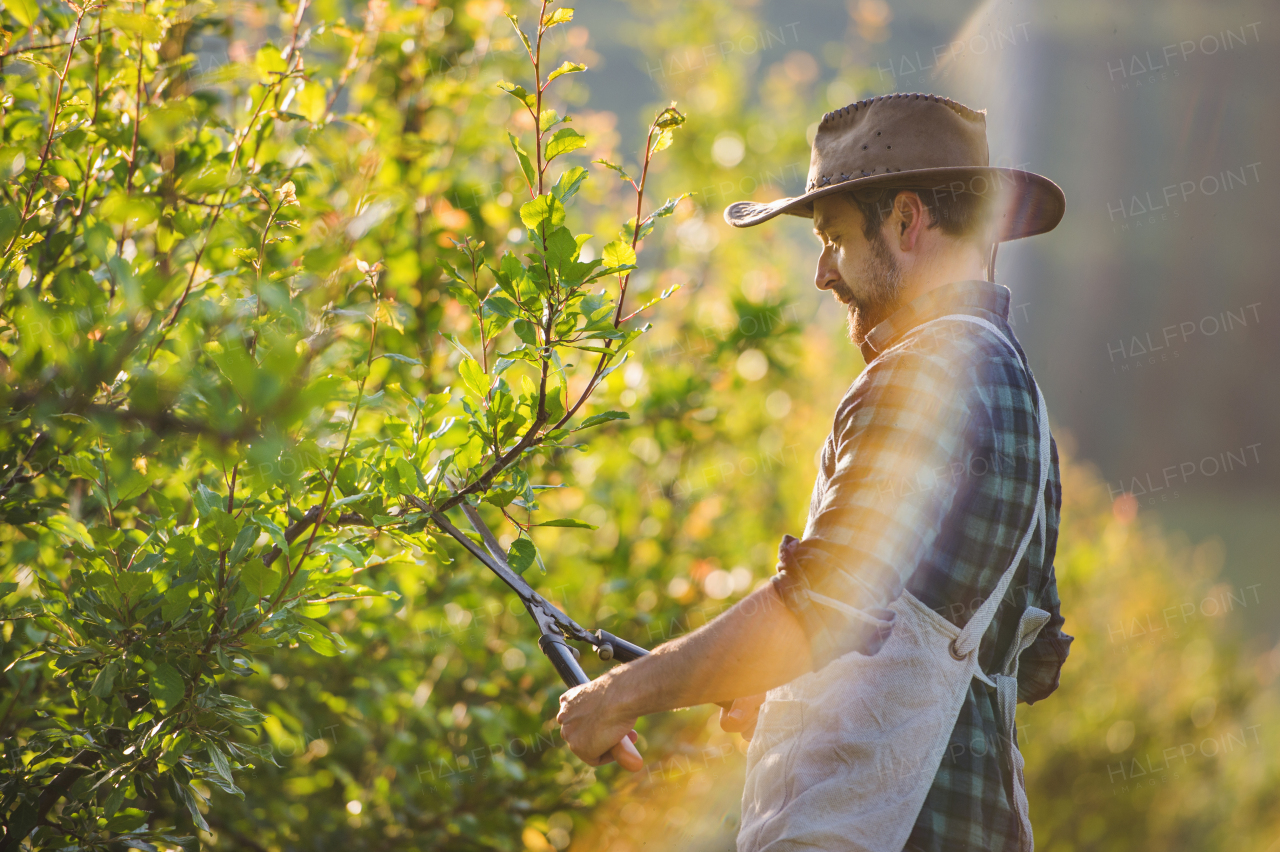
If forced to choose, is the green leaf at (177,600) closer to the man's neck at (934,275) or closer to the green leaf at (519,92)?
the green leaf at (519,92)

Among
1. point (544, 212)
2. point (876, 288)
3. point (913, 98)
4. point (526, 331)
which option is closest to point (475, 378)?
point (526, 331)

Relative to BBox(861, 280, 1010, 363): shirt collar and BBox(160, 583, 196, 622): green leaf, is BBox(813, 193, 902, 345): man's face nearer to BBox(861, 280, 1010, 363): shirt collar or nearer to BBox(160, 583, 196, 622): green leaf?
BBox(861, 280, 1010, 363): shirt collar

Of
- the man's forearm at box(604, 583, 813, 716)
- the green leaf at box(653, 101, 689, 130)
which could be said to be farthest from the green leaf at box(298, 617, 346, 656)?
the green leaf at box(653, 101, 689, 130)

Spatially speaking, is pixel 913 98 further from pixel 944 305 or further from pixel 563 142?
pixel 563 142

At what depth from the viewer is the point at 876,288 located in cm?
153

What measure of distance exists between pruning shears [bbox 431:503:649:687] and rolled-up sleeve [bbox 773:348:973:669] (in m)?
0.32

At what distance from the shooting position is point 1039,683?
1.61 m

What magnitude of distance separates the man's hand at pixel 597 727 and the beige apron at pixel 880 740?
9.4 inches

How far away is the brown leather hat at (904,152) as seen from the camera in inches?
58.9

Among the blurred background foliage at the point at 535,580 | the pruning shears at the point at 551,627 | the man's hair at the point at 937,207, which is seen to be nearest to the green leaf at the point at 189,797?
the blurred background foliage at the point at 535,580

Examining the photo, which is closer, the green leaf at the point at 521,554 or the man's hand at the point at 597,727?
the man's hand at the point at 597,727

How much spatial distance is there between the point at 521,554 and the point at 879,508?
22.0 inches

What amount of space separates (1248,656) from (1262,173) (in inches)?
118

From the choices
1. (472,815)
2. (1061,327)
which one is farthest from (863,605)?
(1061,327)
